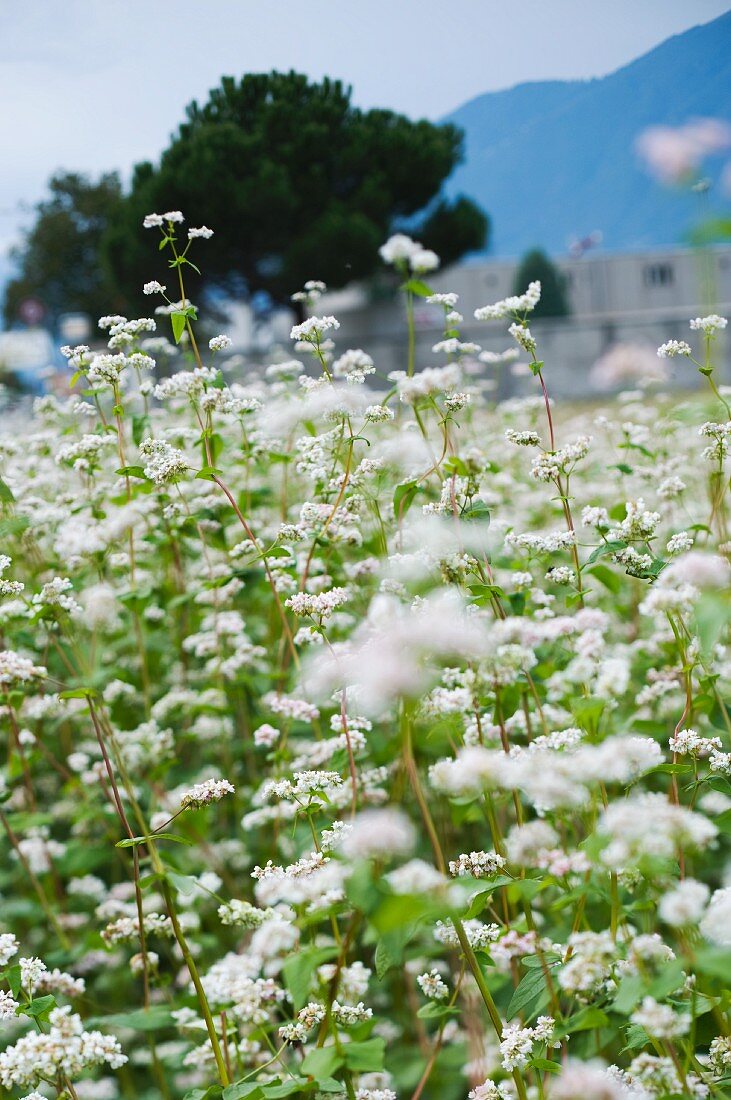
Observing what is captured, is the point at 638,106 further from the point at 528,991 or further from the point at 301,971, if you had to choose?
the point at 301,971

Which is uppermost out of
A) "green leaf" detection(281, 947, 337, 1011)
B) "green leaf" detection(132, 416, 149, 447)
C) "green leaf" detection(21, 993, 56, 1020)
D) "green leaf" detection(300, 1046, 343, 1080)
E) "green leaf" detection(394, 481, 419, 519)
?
"green leaf" detection(132, 416, 149, 447)

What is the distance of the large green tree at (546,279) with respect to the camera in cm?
3216

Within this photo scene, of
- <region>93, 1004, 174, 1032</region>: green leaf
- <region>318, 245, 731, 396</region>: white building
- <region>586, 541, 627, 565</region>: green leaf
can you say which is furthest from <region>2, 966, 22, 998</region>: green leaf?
<region>318, 245, 731, 396</region>: white building

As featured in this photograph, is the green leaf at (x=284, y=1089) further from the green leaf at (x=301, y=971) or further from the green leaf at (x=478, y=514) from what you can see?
the green leaf at (x=478, y=514)

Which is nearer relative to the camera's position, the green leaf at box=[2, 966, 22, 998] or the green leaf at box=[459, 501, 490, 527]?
the green leaf at box=[2, 966, 22, 998]

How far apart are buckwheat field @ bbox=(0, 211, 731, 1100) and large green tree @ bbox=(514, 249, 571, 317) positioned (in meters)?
28.3

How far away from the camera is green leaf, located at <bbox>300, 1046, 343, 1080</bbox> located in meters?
1.46

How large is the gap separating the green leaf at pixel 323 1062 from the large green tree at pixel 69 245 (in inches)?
1257

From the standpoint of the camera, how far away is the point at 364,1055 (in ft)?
4.96

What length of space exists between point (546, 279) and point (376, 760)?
33.2 m

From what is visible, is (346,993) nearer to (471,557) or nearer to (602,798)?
(602,798)

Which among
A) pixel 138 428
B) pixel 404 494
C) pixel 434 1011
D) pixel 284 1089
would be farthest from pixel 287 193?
pixel 284 1089

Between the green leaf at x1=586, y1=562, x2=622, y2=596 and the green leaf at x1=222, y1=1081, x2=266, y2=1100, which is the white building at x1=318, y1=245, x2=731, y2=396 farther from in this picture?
the green leaf at x1=222, y1=1081, x2=266, y2=1100

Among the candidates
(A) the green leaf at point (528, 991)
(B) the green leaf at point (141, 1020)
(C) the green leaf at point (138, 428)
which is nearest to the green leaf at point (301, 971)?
(A) the green leaf at point (528, 991)
